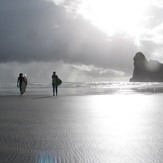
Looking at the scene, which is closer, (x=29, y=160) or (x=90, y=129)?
(x=29, y=160)

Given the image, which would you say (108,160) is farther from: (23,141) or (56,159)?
(23,141)

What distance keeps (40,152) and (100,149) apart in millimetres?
976

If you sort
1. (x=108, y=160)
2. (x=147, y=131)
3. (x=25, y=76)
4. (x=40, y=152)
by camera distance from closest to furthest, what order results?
(x=108, y=160) → (x=40, y=152) → (x=147, y=131) → (x=25, y=76)

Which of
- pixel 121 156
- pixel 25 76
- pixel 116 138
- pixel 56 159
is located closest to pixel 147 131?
pixel 116 138

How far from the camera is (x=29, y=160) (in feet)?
14.1

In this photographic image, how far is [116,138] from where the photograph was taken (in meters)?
6.05

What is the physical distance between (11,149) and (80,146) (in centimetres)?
116

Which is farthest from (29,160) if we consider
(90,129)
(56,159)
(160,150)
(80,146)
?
(90,129)

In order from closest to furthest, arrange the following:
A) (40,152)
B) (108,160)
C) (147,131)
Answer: (108,160) < (40,152) < (147,131)

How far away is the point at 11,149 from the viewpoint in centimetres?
502

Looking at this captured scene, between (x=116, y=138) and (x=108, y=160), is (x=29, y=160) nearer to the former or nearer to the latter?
(x=108, y=160)

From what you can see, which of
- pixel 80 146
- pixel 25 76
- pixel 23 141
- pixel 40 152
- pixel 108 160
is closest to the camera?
pixel 108 160

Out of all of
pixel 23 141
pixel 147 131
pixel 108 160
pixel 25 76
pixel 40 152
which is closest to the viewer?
pixel 108 160

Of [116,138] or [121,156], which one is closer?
[121,156]
